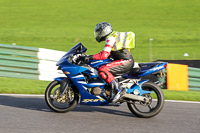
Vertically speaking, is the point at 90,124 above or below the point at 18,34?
below

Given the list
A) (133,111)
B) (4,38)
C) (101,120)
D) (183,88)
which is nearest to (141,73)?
(133,111)

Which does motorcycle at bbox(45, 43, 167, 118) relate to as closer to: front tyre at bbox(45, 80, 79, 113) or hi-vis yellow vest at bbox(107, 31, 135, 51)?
front tyre at bbox(45, 80, 79, 113)

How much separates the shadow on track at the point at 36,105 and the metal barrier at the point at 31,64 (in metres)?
2.57

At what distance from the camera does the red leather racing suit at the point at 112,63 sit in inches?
241

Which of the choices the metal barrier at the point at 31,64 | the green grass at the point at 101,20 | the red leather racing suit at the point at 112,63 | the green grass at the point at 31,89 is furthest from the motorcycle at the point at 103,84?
the green grass at the point at 101,20

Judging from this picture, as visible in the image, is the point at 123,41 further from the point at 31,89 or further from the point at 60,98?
the point at 31,89

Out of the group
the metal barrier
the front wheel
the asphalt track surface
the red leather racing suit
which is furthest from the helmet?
the metal barrier

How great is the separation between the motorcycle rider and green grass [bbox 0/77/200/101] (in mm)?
2476

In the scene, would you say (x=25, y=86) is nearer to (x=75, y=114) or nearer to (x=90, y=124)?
(x=75, y=114)

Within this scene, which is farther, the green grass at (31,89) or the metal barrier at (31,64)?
the metal barrier at (31,64)

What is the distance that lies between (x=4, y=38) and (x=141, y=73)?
19.1m

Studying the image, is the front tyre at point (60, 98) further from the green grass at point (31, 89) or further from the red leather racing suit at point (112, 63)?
the green grass at point (31, 89)

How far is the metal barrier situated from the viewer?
10461 millimetres

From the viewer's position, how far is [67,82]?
256 inches
